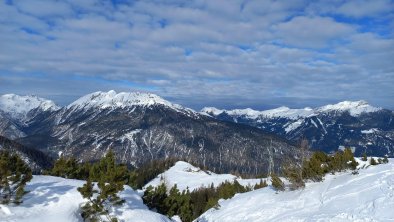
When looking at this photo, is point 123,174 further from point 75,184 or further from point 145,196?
point 145,196

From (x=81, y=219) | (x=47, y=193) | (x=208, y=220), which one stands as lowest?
(x=208, y=220)

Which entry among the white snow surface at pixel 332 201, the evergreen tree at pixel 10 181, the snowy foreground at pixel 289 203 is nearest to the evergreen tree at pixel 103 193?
the snowy foreground at pixel 289 203

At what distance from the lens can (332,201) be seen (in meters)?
28.2

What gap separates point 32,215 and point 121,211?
6.03 m

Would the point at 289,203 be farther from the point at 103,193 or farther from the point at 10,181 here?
the point at 10,181

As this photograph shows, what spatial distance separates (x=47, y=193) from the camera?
27.2m

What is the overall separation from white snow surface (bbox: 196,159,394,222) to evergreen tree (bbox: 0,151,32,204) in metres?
17.2

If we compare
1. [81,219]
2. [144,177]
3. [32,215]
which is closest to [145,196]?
[81,219]

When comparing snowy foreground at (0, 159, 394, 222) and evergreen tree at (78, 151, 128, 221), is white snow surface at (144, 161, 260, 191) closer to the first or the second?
snowy foreground at (0, 159, 394, 222)

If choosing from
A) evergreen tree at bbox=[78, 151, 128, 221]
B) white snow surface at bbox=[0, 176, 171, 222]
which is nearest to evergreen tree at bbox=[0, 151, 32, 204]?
white snow surface at bbox=[0, 176, 171, 222]

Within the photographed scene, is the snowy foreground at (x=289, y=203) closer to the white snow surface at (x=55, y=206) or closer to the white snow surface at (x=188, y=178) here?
the white snow surface at (x=55, y=206)

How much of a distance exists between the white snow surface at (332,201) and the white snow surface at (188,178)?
77719mm

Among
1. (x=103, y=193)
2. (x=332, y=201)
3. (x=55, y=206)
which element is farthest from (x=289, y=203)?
(x=55, y=206)

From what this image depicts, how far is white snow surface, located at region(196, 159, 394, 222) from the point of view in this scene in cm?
2458
